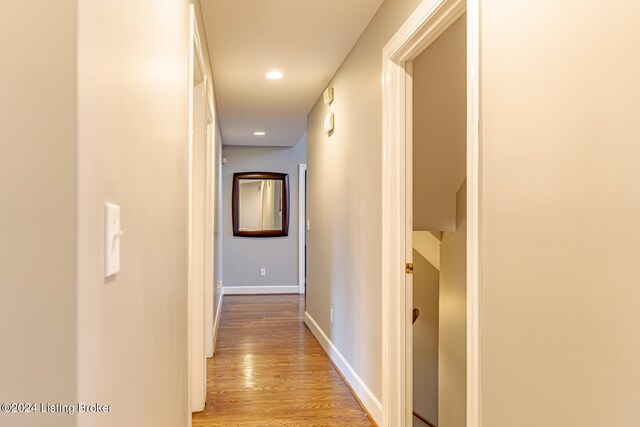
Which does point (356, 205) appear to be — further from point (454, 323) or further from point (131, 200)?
point (131, 200)

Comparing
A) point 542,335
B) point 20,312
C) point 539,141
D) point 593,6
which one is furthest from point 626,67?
point 20,312

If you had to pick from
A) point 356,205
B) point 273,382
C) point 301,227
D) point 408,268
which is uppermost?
point 356,205

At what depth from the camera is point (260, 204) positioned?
770 cm

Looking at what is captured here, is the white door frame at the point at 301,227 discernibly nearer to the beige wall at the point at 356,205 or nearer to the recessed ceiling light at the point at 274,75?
the beige wall at the point at 356,205

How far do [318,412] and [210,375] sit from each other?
107cm

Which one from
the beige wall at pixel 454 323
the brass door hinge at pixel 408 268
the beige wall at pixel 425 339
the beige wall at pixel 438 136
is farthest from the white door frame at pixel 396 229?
the beige wall at pixel 425 339

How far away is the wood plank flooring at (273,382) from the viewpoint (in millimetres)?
2863

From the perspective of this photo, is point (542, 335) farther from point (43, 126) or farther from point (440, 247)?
point (440, 247)

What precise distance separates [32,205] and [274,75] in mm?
3572

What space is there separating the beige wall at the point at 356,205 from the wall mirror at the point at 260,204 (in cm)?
315

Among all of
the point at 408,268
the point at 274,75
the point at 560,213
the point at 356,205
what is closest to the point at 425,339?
the point at 356,205

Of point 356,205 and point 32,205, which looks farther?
point 356,205

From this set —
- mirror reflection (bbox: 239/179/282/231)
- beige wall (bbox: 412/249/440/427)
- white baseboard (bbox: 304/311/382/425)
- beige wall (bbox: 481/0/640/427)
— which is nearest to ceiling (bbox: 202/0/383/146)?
beige wall (bbox: 481/0/640/427)

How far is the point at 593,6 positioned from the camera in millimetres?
1062
